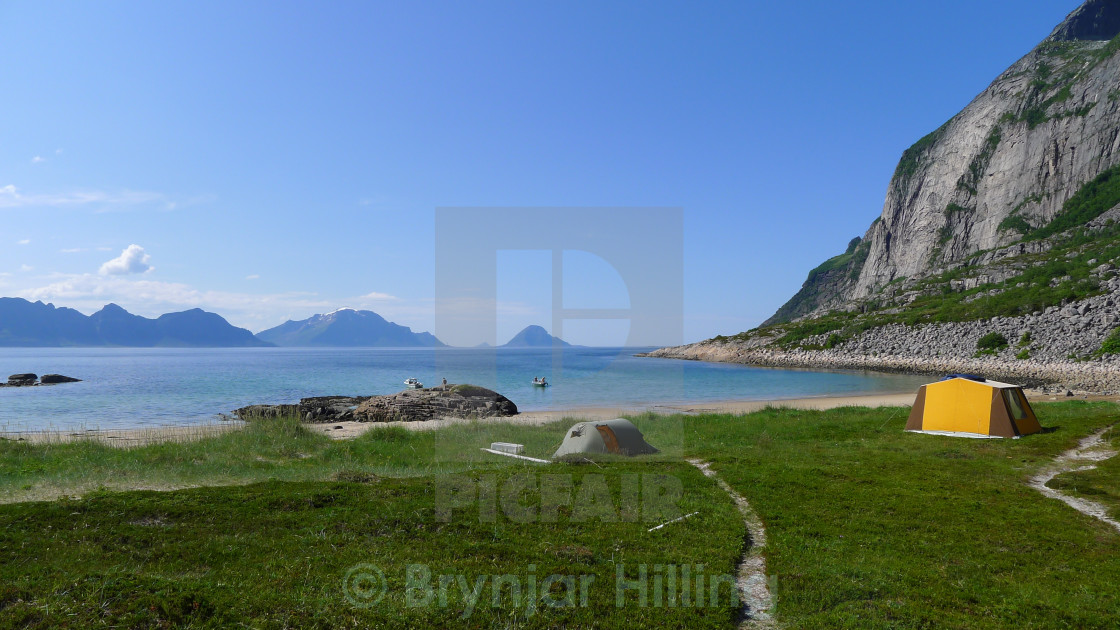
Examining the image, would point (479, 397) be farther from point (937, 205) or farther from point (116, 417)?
point (937, 205)

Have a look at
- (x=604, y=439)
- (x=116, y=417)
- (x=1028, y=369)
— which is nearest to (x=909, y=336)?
(x=1028, y=369)

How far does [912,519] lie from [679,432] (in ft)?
52.6

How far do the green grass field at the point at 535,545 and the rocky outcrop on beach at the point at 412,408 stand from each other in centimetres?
2133

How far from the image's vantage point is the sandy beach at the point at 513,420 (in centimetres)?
2682

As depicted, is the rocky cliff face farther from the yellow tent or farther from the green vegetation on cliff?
the yellow tent

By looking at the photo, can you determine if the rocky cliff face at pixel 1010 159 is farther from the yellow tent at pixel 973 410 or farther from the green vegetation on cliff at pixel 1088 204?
the yellow tent at pixel 973 410

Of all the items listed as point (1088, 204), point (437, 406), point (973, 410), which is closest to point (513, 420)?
point (437, 406)

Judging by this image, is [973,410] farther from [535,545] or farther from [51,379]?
[51,379]

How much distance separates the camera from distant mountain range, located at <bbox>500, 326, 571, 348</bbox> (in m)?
20.2

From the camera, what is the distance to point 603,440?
20516 millimetres

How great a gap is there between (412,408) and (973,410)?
35.2 m

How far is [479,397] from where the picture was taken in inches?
1761

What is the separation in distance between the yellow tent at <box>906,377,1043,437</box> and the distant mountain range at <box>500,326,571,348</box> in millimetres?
18991

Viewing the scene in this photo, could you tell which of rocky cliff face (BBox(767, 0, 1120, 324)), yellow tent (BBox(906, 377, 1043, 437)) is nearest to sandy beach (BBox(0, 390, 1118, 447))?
yellow tent (BBox(906, 377, 1043, 437))
